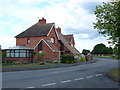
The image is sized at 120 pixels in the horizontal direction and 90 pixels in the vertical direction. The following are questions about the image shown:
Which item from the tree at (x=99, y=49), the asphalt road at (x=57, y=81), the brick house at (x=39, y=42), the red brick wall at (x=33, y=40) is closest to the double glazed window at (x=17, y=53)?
the brick house at (x=39, y=42)

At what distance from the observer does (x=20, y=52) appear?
33.4 meters

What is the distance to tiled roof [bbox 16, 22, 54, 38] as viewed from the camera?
40016 millimetres

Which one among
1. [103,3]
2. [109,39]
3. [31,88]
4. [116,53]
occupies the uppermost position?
[103,3]

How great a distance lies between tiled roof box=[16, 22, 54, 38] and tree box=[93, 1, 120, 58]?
75.4 feet

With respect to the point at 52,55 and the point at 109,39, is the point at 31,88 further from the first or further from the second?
the point at 52,55

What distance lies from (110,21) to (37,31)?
27.3 m

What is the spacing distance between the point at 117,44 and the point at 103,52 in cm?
10408

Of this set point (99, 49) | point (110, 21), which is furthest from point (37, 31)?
point (99, 49)

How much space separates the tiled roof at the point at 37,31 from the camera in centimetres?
4002

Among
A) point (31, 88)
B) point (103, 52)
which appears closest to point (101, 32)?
point (31, 88)

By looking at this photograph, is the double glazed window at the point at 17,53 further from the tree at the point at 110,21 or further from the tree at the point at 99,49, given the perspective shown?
the tree at the point at 99,49

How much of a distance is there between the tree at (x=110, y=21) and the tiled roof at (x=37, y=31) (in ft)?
75.4

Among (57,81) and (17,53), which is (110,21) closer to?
(57,81)

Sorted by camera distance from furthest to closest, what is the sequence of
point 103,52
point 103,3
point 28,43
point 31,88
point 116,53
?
1. point 103,52
2. point 28,43
3. point 103,3
4. point 116,53
5. point 31,88
